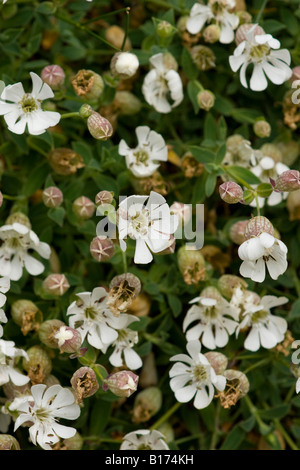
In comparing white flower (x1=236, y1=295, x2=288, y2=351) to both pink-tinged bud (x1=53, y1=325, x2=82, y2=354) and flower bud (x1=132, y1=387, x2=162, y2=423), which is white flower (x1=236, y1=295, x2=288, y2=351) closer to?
flower bud (x1=132, y1=387, x2=162, y2=423)

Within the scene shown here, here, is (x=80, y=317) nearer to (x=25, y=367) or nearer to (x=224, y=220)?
(x=25, y=367)

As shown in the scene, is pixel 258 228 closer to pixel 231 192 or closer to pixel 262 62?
pixel 231 192

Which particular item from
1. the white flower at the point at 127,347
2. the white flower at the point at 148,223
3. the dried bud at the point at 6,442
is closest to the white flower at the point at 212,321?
the white flower at the point at 127,347

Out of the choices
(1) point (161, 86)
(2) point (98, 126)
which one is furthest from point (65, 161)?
(1) point (161, 86)

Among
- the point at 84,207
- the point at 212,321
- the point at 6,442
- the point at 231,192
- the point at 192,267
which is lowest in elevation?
the point at 6,442

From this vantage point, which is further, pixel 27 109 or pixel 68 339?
pixel 27 109

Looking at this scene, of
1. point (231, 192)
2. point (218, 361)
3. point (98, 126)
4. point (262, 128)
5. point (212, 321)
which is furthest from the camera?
point (262, 128)

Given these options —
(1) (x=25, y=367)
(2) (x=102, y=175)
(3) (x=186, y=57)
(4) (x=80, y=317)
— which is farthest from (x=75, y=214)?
(3) (x=186, y=57)
